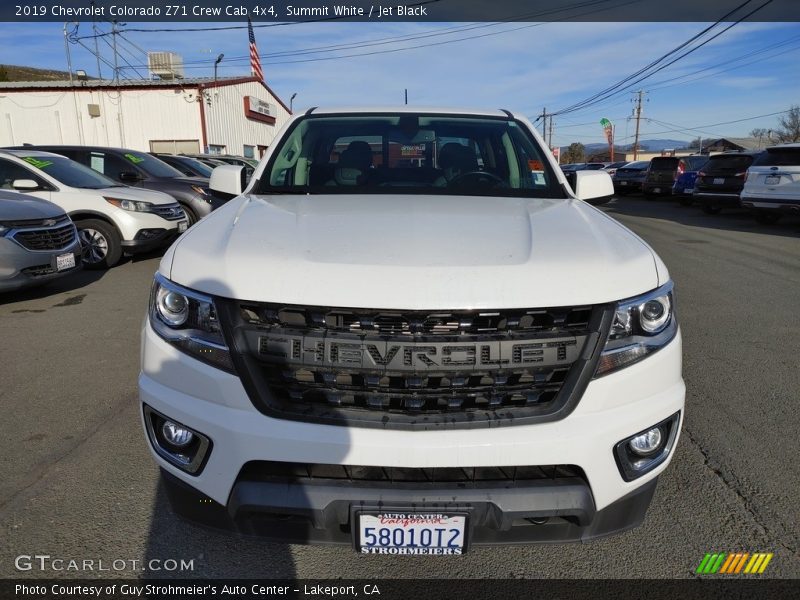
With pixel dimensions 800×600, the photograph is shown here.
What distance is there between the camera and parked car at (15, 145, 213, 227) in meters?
10.1

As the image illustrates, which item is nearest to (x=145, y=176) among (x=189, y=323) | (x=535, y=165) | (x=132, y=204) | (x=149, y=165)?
(x=149, y=165)

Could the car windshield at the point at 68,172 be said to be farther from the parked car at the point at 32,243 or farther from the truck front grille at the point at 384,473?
the truck front grille at the point at 384,473

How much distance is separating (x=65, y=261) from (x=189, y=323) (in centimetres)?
533

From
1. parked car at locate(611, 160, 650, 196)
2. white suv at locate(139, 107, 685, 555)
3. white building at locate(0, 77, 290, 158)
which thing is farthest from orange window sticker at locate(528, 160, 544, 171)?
white building at locate(0, 77, 290, 158)

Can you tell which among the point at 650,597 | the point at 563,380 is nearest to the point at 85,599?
the point at 563,380

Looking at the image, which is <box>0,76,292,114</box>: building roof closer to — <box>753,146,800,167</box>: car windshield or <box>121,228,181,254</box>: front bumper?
<box>121,228,181,254</box>: front bumper

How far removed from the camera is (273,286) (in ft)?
5.84

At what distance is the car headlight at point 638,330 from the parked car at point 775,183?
38.4 feet

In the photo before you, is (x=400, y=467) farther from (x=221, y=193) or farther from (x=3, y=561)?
(x=221, y=193)

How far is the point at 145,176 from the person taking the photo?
10219 millimetres

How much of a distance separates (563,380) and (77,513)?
Result: 212cm

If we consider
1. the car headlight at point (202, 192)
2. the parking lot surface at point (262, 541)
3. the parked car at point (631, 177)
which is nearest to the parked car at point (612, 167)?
the parked car at point (631, 177)

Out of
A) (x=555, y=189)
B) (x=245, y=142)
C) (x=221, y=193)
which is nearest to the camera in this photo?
(x=555, y=189)

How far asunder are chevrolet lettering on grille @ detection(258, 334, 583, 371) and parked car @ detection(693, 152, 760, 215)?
1461 centimetres
